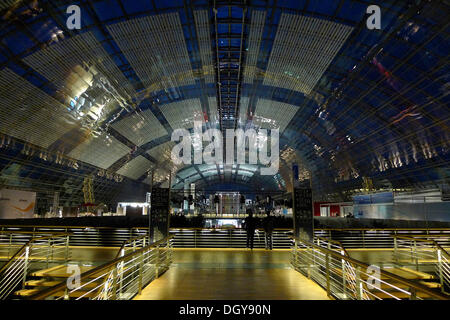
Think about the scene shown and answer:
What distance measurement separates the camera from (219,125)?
3144 cm

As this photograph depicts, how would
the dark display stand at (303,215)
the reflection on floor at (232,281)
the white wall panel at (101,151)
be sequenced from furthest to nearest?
1. the white wall panel at (101,151)
2. the dark display stand at (303,215)
3. the reflection on floor at (232,281)

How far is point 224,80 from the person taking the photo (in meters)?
21.1

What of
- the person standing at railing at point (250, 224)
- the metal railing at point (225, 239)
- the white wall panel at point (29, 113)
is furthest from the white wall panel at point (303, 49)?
the white wall panel at point (29, 113)

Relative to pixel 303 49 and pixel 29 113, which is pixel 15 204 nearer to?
pixel 29 113

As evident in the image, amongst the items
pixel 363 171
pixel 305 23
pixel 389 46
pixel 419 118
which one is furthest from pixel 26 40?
pixel 363 171

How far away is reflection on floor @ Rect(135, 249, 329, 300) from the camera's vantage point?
5.94 metres

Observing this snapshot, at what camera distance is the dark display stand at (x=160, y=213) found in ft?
35.1

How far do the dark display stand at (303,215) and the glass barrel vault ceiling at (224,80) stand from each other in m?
6.33

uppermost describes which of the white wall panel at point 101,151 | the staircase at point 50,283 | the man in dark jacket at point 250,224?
the white wall panel at point 101,151

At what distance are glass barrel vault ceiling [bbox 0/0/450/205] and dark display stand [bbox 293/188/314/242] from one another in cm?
633

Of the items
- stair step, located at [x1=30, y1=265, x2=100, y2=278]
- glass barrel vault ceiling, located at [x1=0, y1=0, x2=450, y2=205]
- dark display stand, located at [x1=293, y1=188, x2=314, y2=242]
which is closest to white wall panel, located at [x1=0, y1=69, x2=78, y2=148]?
glass barrel vault ceiling, located at [x1=0, y1=0, x2=450, y2=205]

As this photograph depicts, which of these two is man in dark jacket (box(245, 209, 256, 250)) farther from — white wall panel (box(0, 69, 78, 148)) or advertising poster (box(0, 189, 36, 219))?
advertising poster (box(0, 189, 36, 219))

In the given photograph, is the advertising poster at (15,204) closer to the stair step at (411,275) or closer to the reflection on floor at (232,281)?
the reflection on floor at (232,281)

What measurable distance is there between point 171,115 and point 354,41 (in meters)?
16.2
